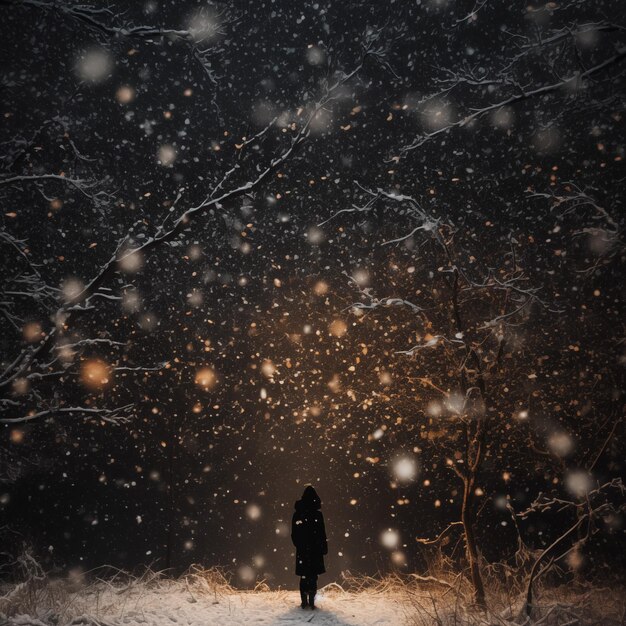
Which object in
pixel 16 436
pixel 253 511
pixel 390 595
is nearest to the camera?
pixel 390 595

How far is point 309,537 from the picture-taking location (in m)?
7.46

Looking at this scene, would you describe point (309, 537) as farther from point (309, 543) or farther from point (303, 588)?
point (303, 588)

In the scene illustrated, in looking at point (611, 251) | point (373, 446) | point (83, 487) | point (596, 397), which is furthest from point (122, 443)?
point (611, 251)

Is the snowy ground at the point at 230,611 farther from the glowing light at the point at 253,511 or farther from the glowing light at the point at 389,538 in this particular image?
the glowing light at the point at 389,538

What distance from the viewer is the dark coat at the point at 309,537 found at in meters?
7.27

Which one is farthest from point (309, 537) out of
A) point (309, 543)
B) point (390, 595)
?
point (390, 595)

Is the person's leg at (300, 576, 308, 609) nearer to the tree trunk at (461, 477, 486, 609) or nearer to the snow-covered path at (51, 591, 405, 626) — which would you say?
the snow-covered path at (51, 591, 405, 626)

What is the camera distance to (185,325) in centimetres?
2027

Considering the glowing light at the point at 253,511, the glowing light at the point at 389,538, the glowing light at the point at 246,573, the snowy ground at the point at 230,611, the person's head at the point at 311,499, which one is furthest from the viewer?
the glowing light at the point at 389,538

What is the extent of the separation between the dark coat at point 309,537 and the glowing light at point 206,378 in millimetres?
13762

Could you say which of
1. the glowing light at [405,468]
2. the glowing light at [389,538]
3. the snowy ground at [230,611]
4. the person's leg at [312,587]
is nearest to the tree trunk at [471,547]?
the snowy ground at [230,611]

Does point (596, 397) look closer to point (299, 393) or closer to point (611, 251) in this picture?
point (611, 251)

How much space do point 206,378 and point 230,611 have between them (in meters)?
14.8

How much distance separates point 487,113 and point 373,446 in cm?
2512
